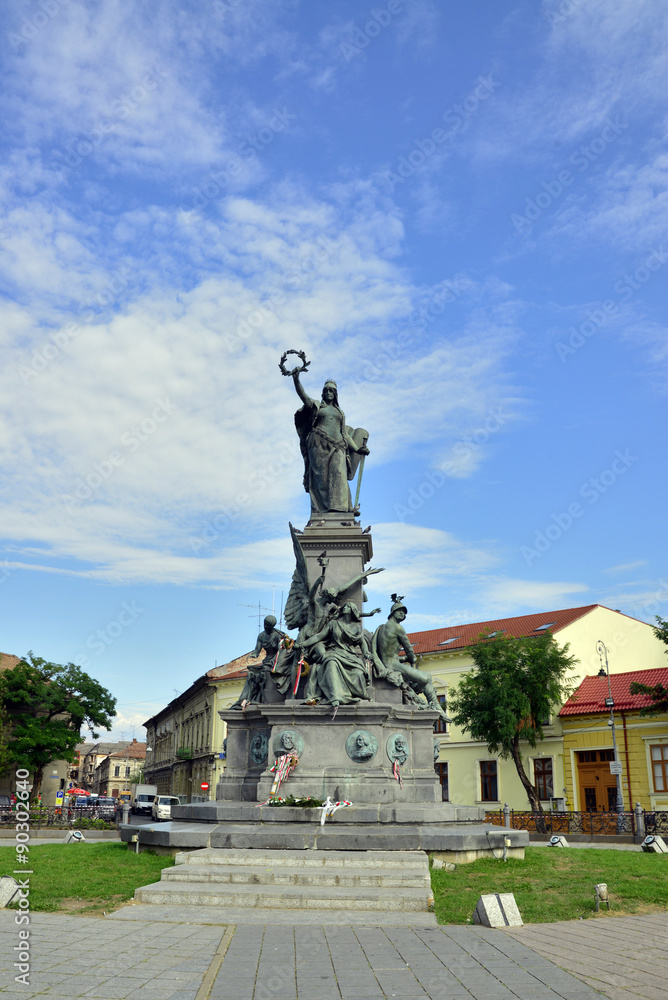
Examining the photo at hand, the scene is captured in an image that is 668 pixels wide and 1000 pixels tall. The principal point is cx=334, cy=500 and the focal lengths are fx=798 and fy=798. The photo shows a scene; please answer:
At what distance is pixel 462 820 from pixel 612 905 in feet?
13.9

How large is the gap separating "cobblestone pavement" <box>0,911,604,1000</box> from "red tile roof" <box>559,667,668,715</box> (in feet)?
102

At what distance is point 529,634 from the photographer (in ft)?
151

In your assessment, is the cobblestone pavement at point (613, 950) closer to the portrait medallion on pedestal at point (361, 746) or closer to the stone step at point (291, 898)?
the stone step at point (291, 898)

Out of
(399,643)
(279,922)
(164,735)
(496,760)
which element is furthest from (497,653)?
(164,735)

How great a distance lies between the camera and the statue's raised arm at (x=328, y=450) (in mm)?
17172

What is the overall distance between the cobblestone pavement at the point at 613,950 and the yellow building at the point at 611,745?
28.7m

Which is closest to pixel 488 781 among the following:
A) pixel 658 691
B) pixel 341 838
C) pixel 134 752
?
pixel 658 691

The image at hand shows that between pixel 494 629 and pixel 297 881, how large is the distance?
37.5 metres

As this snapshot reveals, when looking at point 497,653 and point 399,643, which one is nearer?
point 399,643

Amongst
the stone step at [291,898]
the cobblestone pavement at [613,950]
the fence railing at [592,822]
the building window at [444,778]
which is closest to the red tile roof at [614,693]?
the building window at [444,778]

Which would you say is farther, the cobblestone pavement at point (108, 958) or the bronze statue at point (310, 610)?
the bronze statue at point (310, 610)

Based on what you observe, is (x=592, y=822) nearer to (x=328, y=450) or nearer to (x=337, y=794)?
(x=337, y=794)

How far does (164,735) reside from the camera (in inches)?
3145

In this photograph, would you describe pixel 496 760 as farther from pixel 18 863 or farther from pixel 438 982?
pixel 438 982
